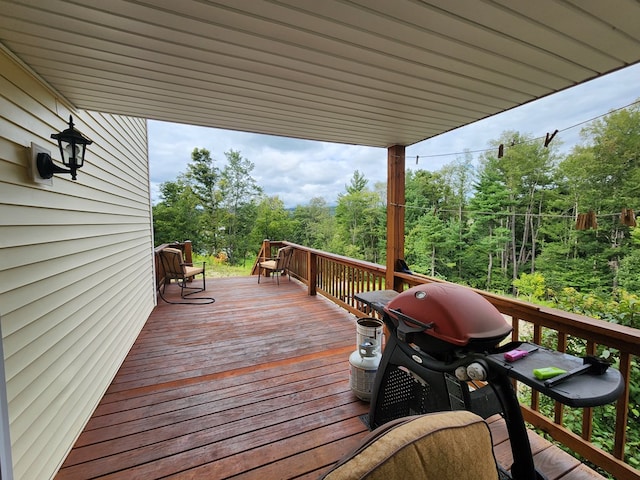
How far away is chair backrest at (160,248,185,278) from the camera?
4.87 meters

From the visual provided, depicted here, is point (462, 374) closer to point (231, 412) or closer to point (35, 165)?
point (231, 412)

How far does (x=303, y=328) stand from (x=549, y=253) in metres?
16.4

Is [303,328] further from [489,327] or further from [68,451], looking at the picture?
[489,327]

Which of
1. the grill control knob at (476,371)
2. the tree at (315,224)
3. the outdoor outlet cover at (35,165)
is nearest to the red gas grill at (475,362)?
the grill control knob at (476,371)

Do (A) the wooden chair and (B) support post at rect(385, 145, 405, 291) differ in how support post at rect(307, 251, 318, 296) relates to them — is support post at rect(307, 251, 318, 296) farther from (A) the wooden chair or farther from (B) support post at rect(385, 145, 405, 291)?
(B) support post at rect(385, 145, 405, 291)

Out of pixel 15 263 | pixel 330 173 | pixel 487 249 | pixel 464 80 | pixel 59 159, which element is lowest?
pixel 487 249

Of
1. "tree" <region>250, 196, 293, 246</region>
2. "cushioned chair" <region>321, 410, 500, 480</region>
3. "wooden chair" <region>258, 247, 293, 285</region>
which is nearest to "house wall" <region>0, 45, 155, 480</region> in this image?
"cushioned chair" <region>321, 410, 500, 480</region>

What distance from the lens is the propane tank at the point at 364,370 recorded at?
2.10 metres

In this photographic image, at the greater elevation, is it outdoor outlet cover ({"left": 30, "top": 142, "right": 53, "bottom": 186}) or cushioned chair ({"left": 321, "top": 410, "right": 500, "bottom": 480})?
outdoor outlet cover ({"left": 30, "top": 142, "right": 53, "bottom": 186})

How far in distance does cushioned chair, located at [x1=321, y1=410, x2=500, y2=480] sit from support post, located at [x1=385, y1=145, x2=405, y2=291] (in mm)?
2434

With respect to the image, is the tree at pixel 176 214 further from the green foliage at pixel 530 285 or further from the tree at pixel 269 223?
the green foliage at pixel 530 285

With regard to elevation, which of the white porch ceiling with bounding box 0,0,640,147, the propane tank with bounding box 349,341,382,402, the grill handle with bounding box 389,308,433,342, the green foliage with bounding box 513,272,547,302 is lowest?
the green foliage with bounding box 513,272,547,302

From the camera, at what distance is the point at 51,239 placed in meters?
1.63

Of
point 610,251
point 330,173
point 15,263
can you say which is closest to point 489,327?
point 15,263
